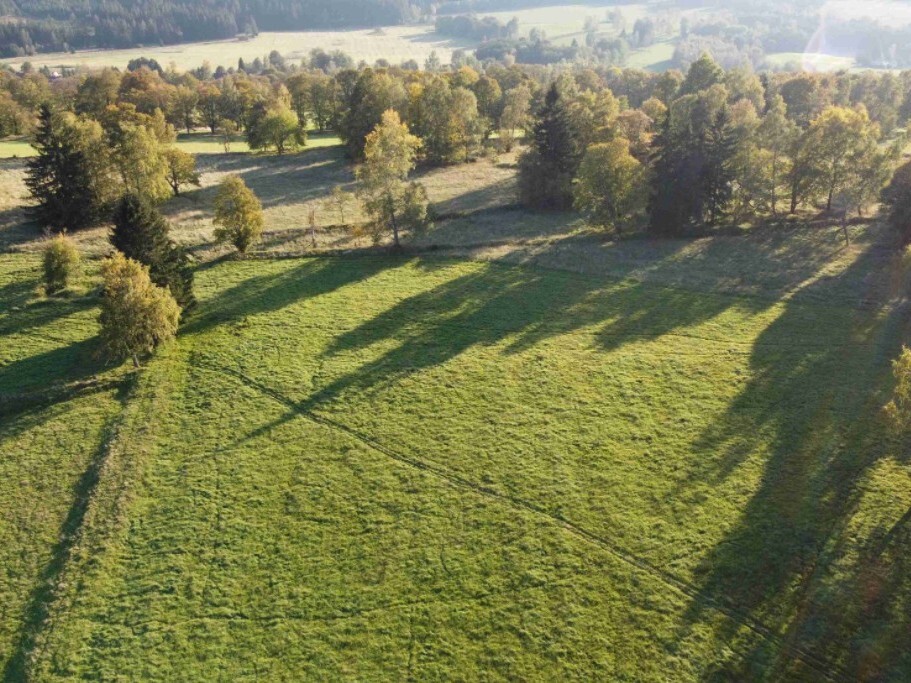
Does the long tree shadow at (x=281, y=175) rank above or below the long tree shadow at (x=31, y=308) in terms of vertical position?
above

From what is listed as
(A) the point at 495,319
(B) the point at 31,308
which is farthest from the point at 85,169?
(A) the point at 495,319

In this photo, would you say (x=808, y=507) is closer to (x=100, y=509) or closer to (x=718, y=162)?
(x=100, y=509)

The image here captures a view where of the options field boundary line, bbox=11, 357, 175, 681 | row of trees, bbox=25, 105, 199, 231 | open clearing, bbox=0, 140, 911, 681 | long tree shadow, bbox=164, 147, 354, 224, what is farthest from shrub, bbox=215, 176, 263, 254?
field boundary line, bbox=11, 357, 175, 681

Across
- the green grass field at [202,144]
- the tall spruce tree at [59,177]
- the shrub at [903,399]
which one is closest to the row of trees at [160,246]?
the tall spruce tree at [59,177]

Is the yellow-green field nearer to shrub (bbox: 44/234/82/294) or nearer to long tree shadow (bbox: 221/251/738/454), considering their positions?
long tree shadow (bbox: 221/251/738/454)

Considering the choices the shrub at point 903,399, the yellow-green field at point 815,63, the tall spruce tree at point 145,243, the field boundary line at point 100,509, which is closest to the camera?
the field boundary line at point 100,509

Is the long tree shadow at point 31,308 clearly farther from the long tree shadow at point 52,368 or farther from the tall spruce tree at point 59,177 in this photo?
the tall spruce tree at point 59,177
